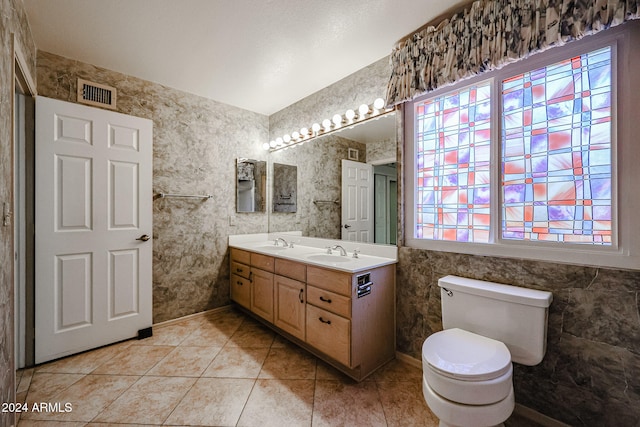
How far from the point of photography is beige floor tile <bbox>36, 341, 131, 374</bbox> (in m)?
1.88

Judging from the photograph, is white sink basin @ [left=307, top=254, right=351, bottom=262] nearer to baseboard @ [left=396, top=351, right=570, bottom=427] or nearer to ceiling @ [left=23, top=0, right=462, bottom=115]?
baseboard @ [left=396, top=351, right=570, bottom=427]

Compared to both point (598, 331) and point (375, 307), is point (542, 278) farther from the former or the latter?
point (375, 307)

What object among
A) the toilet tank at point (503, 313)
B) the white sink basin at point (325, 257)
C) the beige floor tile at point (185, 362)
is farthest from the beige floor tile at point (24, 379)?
the toilet tank at point (503, 313)

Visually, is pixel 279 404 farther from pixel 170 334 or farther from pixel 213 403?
pixel 170 334

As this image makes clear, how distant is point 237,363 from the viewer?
197 centimetres

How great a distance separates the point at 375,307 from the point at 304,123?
2.01 meters

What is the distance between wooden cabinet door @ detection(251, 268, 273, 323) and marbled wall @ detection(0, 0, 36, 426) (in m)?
1.50

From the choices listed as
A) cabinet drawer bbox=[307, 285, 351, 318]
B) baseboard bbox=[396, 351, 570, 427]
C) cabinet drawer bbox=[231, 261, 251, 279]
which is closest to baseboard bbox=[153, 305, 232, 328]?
cabinet drawer bbox=[231, 261, 251, 279]

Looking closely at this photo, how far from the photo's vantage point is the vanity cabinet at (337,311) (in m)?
1.70

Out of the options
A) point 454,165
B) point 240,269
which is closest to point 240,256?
point 240,269

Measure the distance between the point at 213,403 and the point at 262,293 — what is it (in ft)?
3.21

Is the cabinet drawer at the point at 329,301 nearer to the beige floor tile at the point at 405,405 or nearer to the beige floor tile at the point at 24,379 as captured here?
the beige floor tile at the point at 405,405


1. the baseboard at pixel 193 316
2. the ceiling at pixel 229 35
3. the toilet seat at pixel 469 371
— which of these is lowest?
the baseboard at pixel 193 316

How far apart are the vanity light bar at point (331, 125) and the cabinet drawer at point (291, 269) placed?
130 centimetres
